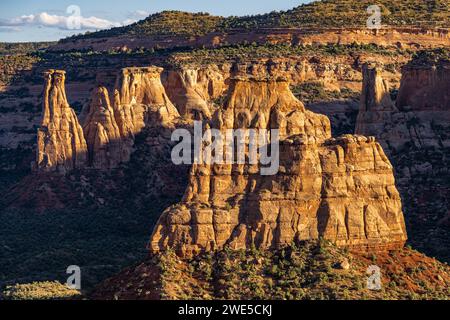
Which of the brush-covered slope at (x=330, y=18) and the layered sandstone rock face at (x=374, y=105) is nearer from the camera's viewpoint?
the layered sandstone rock face at (x=374, y=105)

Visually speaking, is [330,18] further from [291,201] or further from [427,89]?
[291,201]

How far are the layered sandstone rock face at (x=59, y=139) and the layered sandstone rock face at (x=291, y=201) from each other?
44.4 metres

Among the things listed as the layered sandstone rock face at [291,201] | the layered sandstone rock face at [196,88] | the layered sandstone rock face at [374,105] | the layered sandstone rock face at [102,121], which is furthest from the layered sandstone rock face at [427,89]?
the layered sandstone rock face at [291,201]

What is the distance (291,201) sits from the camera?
311 feet

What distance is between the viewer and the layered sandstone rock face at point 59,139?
14125 cm

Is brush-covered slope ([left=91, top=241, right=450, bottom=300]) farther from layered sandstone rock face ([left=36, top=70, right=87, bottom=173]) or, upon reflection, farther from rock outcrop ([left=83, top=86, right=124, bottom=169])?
rock outcrop ([left=83, top=86, right=124, bottom=169])

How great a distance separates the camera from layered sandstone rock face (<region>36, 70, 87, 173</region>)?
14125 cm

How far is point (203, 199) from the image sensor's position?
312 ft

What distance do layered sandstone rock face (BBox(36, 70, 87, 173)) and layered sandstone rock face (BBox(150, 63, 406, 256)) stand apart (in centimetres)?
4441

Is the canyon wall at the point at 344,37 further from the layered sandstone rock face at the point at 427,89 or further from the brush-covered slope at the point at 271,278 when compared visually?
the brush-covered slope at the point at 271,278

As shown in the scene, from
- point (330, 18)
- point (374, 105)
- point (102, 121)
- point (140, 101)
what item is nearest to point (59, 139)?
point (102, 121)
